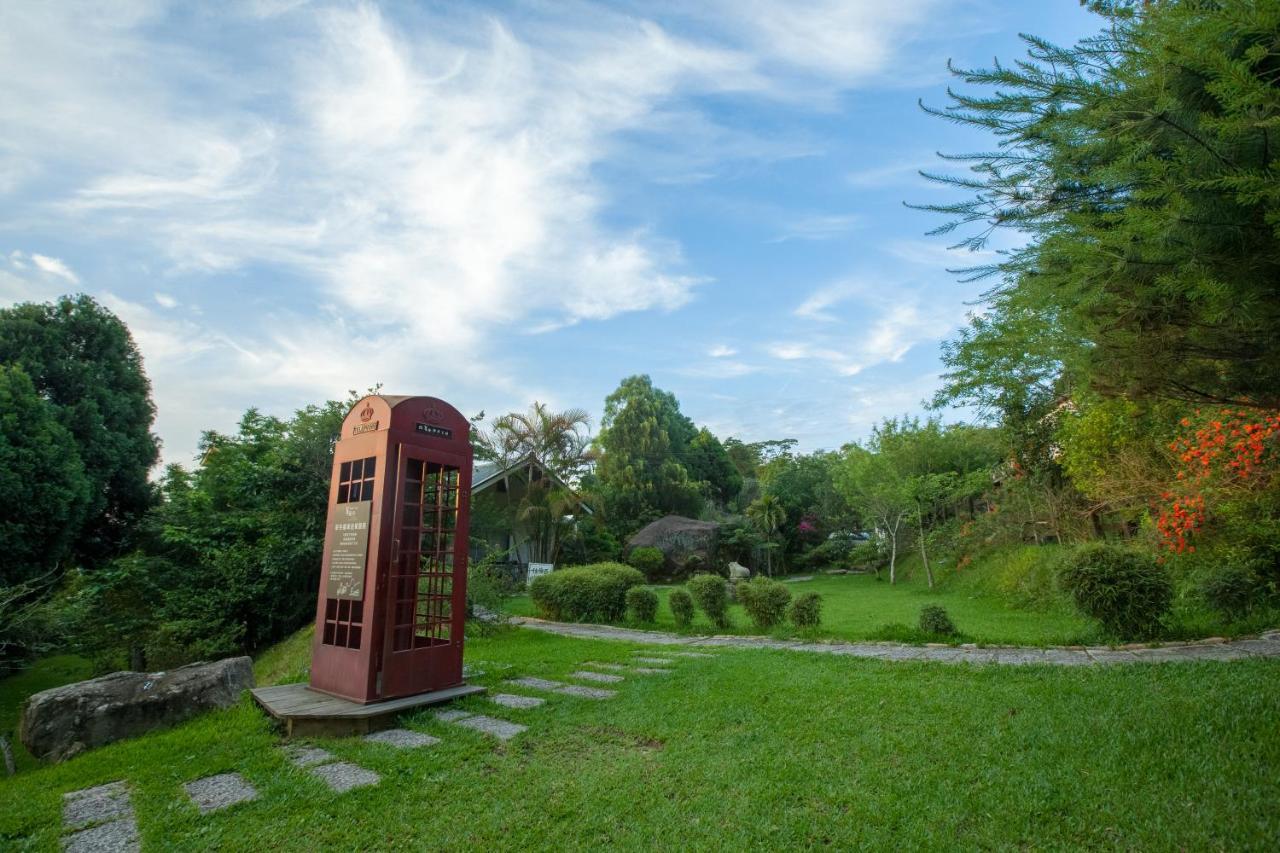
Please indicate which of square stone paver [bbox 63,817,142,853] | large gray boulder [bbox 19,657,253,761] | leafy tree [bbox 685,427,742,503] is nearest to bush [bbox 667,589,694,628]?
large gray boulder [bbox 19,657,253,761]

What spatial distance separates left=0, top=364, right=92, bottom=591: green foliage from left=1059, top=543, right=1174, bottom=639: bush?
16.4m

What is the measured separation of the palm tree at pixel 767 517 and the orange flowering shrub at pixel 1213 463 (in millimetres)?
17422

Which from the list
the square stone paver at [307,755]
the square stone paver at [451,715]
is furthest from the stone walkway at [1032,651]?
the square stone paver at [307,755]

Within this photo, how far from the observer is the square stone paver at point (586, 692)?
18.3ft

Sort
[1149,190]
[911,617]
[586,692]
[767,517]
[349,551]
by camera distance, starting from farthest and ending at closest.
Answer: [767,517] → [911,617] → [586,692] → [349,551] → [1149,190]

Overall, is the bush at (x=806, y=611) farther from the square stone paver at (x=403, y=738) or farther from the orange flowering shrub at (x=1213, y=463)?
the square stone paver at (x=403, y=738)

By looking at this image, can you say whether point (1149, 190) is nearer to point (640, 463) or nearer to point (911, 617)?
point (911, 617)

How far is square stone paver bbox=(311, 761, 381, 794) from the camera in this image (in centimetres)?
365

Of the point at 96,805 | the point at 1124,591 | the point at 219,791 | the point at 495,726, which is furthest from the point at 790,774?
the point at 1124,591

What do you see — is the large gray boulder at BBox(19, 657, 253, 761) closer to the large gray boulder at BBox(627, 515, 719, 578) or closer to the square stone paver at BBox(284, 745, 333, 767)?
the square stone paver at BBox(284, 745, 333, 767)

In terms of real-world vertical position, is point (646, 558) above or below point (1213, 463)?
below

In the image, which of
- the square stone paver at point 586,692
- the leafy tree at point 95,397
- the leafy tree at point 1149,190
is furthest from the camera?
the leafy tree at point 95,397

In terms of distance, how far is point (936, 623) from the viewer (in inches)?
308

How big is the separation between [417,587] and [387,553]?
68 cm
